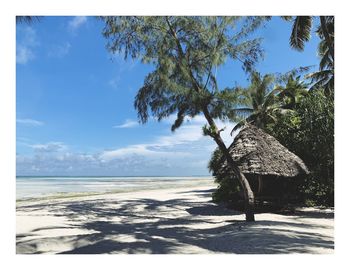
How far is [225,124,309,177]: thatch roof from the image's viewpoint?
8867 mm

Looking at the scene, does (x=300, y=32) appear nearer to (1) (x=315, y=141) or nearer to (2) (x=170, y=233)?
(1) (x=315, y=141)

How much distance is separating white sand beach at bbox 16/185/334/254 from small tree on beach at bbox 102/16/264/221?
141 cm

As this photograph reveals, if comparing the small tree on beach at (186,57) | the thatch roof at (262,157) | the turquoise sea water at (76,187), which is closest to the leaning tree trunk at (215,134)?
the small tree on beach at (186,57)

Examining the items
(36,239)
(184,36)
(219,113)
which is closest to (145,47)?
(184,36)

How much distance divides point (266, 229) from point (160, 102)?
12.2 feet

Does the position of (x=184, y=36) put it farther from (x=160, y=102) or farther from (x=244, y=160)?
(x=244, y=160)

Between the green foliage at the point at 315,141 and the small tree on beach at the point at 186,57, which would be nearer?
the small tree on beach at the point at 186,57

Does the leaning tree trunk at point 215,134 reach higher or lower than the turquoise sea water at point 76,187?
higher

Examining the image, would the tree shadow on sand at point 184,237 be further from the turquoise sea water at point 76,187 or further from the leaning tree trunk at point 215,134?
the turquoise sea water at point 76,187

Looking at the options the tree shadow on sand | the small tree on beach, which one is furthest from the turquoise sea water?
the small tree on beach

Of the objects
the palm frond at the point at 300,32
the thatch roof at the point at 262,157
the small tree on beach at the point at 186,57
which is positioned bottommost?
the thatch roof at the point at 262,157

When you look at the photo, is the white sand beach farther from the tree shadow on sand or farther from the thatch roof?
the thatch roof

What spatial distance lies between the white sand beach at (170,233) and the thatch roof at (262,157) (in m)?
1.25

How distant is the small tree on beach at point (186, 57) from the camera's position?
748 centimetres
